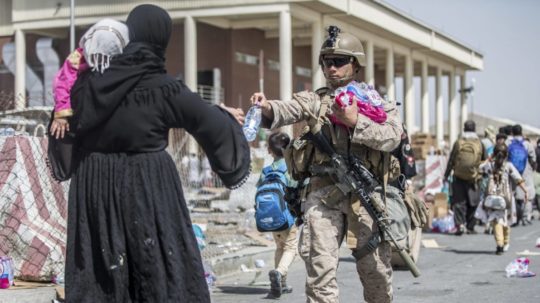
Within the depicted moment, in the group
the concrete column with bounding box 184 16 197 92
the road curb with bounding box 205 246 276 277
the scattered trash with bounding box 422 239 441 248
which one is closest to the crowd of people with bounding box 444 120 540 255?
the scattered trash with bounding box 422 239 441 248

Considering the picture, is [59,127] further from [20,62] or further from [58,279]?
[20,62]

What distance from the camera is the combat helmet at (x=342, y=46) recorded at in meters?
5.89

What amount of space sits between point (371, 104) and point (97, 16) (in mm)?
32414

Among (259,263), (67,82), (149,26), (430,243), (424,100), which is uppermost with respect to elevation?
(424,100)

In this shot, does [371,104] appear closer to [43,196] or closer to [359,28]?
[43,196]

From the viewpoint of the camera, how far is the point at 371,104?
5664 mm

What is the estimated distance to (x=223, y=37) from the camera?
3872 cm

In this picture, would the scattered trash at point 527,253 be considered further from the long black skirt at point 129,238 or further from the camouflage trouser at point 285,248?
the long black skirt at point 129,238

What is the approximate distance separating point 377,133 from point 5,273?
13.6ft

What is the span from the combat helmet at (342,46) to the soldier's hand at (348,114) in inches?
20.0

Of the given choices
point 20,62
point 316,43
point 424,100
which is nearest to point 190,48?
point 316,43

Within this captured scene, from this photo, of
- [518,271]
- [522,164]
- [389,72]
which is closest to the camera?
[518,271]

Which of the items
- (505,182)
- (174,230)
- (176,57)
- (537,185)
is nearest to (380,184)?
(174,230)

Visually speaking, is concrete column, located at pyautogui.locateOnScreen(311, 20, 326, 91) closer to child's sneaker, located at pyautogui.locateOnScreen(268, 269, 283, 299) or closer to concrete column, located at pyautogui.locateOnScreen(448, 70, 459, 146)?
concrete column, located at pyautogui.locateOnScreen(448, 70, 459, 146)
